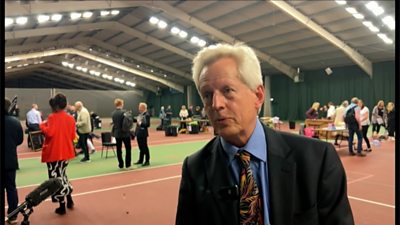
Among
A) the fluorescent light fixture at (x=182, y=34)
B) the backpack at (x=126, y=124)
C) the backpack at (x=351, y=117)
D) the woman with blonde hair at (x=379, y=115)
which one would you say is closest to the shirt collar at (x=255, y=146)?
the backpack at (x=126, y=124)

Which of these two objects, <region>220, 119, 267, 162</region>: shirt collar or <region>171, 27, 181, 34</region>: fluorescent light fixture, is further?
<region>171, 27, 181, 34</region>: fluorescent light fixture

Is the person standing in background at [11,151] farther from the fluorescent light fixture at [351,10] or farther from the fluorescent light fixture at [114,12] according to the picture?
the fluorescent light fixture at [114,12]

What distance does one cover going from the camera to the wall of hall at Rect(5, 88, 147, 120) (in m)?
26.2

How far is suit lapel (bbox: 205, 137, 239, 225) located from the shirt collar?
0.09ft

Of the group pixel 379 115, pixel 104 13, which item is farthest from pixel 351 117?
pixel 104 13

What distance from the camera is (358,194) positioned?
5316 mm

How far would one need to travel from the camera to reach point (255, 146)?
3.79 ft

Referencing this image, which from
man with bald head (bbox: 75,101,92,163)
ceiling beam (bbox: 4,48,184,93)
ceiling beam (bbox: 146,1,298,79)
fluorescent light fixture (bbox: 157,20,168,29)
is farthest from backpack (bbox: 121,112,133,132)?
ceiling beam (bbox: 4,48,184,93)

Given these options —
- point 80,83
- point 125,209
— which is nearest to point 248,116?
point 125,209

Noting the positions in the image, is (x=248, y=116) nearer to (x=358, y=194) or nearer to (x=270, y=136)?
(x=270, y=136)

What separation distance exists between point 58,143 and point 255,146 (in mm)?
4176

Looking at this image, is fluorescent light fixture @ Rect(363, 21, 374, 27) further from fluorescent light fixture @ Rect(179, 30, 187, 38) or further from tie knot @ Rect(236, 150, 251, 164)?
tie knot @ Rect(236, 150, 251, 164)

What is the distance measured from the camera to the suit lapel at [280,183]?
1084 mm

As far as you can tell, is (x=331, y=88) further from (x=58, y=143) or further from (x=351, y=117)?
(x=58, y=143)
